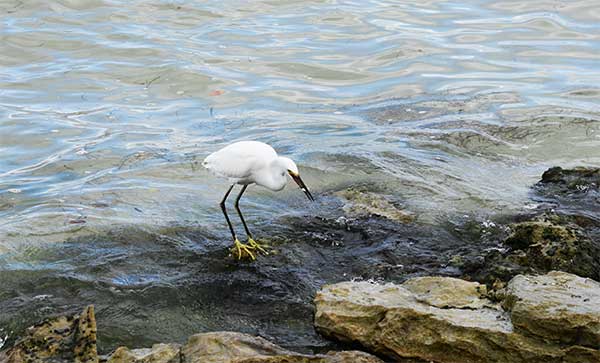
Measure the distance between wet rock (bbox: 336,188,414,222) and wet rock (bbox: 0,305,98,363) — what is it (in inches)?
111

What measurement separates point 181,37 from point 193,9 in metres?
1.53

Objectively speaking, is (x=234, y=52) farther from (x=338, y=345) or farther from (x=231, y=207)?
(x=338, y=345)

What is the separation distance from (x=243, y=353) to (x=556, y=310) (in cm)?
152

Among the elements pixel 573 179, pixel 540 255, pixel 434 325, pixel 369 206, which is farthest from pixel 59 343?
pixel 573 179

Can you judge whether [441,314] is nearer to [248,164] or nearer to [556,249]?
[556,249]

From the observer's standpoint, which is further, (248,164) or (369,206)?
(369,206)

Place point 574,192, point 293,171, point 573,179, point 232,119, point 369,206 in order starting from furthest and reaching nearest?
point 232,119, point 573,179, point 574,192, point 369,206, point 293,171

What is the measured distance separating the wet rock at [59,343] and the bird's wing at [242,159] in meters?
1.87

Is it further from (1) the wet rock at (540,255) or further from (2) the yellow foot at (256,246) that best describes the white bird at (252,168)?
(1) the wet rock at (540,255)

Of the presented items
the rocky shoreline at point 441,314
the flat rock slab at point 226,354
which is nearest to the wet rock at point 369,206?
the rocky shoreline at point 441,314

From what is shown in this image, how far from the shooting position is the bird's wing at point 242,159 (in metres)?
5.92

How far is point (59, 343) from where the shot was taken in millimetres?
4320

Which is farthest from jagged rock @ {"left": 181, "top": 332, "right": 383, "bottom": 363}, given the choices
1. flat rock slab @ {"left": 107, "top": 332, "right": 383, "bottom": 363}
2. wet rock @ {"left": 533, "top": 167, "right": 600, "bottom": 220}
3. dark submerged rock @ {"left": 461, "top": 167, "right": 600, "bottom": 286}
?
wet rock @ {"left": 533, "top": 167, "right": 600, "bottom": 220}

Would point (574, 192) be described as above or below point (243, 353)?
below
